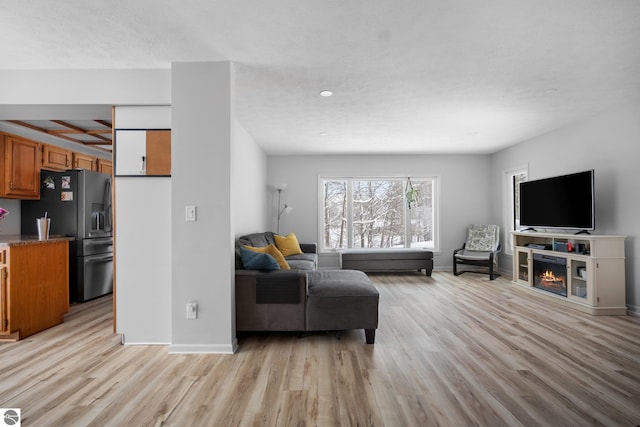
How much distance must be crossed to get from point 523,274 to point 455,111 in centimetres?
285

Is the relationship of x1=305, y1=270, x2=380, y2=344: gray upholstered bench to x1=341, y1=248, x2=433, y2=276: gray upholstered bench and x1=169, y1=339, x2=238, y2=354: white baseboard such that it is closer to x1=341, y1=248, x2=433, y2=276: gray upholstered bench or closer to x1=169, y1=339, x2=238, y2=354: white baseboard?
x1=169, y1=339, x2=238, y2=354: white baseboard

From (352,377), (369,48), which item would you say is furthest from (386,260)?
(369,48)

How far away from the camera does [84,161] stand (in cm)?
520

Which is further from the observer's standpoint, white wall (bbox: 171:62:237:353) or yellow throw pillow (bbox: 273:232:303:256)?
yellow throw pillow (bbox: 273:232:303:256)

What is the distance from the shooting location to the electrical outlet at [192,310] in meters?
2.85

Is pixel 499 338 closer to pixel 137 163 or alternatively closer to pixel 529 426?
pixel 529 426

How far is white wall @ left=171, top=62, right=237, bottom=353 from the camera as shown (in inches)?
113

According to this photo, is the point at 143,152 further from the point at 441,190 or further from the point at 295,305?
the point at 441,190

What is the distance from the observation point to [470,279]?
20.3ft

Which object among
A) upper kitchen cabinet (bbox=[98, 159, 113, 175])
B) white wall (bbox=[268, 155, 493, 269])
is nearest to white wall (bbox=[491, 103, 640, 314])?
white wall (bbox=[268, 155, 493, 269])

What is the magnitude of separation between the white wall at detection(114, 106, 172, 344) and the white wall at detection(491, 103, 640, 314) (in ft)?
16.7

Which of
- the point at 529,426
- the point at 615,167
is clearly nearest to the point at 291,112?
the point at 529,426

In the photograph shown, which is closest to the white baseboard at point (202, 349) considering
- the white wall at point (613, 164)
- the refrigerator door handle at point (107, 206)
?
the refrigerator door handle at point (107, 206)

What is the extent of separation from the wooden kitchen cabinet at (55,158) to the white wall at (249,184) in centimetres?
243
